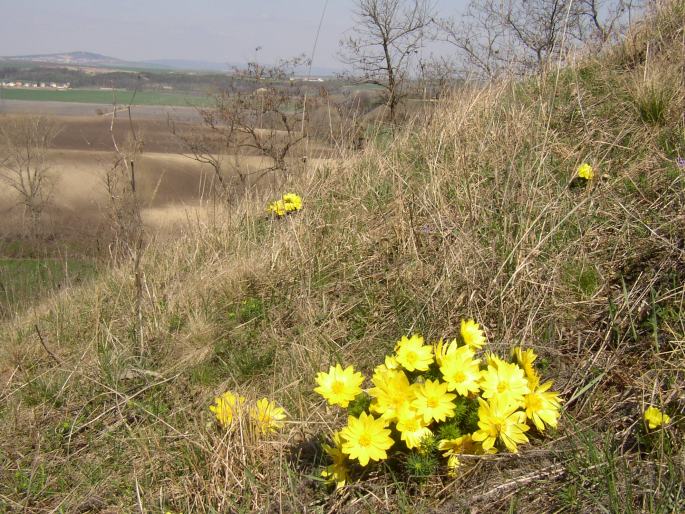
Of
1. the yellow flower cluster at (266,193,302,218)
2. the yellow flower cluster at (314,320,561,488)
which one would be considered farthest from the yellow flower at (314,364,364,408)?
the yellow flower cluster at (266,193,302,218)

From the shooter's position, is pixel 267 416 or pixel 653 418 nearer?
pixel 653 418

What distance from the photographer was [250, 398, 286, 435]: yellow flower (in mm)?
2346

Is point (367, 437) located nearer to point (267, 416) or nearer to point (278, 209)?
point (267, 416)

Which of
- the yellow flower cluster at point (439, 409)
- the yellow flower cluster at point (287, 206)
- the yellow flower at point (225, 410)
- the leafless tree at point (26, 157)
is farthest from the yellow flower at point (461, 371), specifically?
the leafless tree at point (26, 157)

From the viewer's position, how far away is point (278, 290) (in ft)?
11.8

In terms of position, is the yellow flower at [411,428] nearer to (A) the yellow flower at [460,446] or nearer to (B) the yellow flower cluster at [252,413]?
(A) the yellow flower at [460,446]

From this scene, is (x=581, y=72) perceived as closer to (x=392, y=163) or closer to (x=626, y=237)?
(x=392, y=163)

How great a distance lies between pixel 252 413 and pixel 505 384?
3.01 ft

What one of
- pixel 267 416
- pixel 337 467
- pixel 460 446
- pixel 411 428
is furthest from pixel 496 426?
pixel 267 416

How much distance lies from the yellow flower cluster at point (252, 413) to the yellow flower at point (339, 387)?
0.29 metres

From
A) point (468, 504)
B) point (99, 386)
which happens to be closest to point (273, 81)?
point (99, 386)

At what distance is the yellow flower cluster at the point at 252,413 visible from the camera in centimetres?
234

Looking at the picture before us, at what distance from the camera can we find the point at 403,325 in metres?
2.92

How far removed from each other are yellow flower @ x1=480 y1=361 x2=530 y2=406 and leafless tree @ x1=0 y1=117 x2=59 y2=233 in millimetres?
37383
